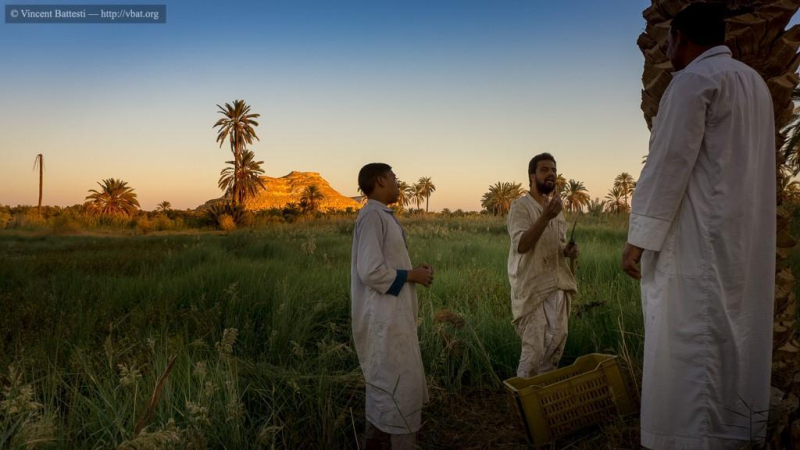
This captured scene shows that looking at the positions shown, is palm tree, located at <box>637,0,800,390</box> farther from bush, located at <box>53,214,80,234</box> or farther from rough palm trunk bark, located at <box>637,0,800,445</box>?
bush, located at <box>53,214,80,234</box>

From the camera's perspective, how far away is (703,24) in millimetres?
2389

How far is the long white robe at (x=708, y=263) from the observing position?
2.21 meters

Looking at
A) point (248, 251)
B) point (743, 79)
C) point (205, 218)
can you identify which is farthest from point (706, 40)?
point (205, 218)

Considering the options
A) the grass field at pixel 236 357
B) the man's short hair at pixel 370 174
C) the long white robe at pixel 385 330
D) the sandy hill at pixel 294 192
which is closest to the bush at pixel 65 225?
the grass field at pixel 236 357

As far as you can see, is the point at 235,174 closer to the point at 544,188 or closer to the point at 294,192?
the point at 544,188

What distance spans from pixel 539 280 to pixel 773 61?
2.02m

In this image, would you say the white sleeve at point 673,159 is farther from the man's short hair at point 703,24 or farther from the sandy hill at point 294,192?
the sandy hill at point 294,192

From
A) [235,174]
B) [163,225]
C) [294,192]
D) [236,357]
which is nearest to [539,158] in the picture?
[236,357]

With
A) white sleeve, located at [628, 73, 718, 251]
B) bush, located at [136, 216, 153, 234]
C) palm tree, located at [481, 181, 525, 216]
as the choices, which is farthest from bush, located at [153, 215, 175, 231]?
palm tree, located at [481, 181, 525, 216]

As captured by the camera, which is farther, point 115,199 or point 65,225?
point 115,199

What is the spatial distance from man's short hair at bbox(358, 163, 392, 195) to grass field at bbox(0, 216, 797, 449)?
127 centimetres

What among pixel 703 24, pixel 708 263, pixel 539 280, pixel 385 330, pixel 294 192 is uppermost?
pixel 294 192

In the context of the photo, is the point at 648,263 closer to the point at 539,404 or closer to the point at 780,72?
the point at 539,404

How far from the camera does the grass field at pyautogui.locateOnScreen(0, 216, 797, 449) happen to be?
9.83 ft
